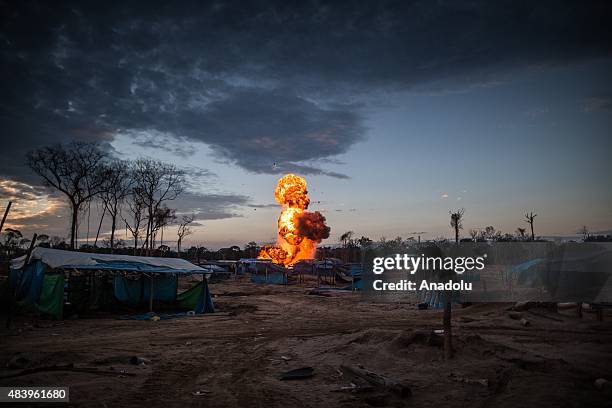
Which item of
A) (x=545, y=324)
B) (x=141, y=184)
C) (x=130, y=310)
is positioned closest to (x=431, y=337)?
(x=545, y=324)

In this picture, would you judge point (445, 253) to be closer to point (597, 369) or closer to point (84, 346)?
point (597, 369)

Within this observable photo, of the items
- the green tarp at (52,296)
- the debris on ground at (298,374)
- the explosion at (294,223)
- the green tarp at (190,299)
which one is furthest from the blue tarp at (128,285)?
the explosion at (294,223)

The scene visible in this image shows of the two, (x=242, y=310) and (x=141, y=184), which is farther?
(x=141, y=184)

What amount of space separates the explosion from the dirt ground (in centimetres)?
5385

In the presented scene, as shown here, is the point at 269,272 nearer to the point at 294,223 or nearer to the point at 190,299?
the point at 294,223

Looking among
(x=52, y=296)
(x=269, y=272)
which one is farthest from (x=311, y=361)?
(x=269, y=272)

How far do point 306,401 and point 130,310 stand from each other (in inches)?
693

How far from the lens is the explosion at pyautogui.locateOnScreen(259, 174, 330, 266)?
7250 centimetres

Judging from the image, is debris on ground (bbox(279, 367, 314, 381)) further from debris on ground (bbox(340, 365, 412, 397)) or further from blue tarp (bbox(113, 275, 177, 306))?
blue tarp (bbox(113, 275, 177, 306))

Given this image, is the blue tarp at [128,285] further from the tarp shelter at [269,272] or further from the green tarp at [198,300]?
the tarp shelter at [269,272]

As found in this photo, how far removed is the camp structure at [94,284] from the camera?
63.9 feet

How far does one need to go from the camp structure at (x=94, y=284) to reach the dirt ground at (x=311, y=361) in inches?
72.4

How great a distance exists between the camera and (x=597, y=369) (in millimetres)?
9430

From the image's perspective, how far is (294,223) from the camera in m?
72.5
